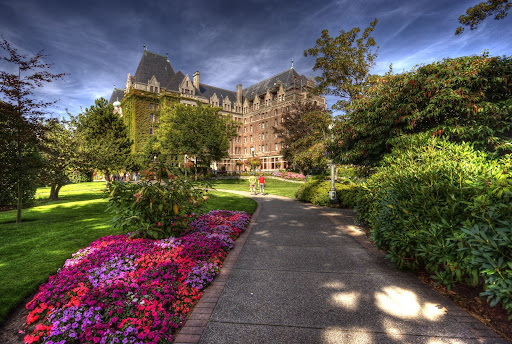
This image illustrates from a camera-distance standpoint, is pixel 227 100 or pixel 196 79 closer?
pixel 196 79

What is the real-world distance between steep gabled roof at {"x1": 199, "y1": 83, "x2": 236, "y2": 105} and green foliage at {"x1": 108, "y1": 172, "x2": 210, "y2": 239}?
199 ft

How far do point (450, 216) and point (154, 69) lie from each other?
59.0 m

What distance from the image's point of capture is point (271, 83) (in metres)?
61.2

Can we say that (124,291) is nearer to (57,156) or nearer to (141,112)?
(57,156)

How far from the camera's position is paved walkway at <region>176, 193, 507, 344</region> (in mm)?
2906

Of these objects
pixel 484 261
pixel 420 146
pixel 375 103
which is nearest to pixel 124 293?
pixel 484 261

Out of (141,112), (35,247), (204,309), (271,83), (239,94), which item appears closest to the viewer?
(204,309)

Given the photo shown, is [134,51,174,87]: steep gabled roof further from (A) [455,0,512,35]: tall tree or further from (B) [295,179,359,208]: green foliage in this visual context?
(A) [455,0,512,35]: tall tree

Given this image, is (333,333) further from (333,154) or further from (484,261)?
(333,154)

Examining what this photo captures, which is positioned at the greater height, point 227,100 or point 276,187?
point 227,100

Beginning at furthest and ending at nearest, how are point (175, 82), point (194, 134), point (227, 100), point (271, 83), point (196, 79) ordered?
point (227, 100) < point (271, 83) < point (196, 79) < point (175, 82) < point (194, 134)

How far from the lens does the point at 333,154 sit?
440 inches

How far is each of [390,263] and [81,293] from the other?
580 cm

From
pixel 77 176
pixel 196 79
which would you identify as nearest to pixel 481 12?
pixel 77 176
